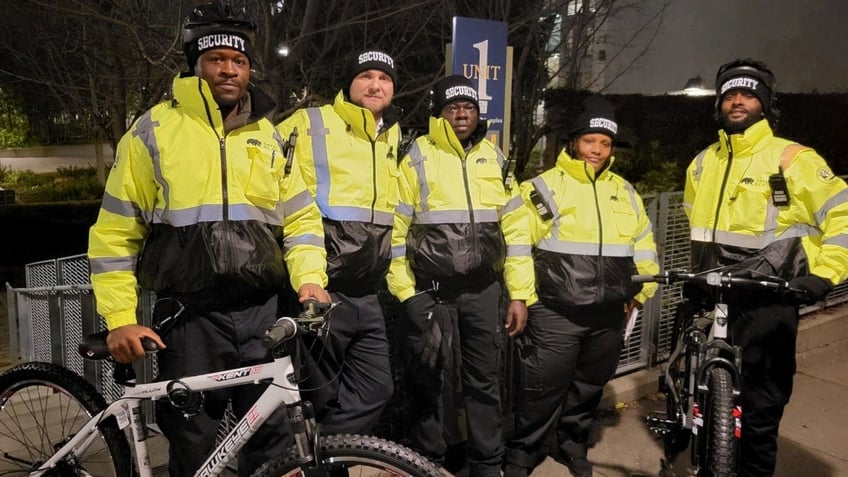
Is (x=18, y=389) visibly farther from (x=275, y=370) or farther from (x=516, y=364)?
(x=516, y=364)

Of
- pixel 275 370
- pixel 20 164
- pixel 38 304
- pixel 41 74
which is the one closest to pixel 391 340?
pixel 275 370

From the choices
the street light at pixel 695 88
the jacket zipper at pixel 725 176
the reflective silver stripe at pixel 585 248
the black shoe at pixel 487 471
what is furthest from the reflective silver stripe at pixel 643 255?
the street light at pixel 695 88

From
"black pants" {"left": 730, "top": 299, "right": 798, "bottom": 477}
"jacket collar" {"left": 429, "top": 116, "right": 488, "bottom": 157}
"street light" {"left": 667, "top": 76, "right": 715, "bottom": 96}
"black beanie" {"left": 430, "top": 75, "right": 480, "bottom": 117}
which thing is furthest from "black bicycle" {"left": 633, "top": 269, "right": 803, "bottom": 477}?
"street light" {"left": 667, "top": 76, "right": 715, "bottom": 96}

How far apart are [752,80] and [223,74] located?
8.12 feet

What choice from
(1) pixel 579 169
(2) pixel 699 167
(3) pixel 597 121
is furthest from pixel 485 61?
(2) pixel 699 167

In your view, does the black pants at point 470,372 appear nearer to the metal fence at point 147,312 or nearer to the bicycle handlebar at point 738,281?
the bicycle handlebar at point 738,281

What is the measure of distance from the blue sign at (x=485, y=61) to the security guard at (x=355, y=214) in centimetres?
98

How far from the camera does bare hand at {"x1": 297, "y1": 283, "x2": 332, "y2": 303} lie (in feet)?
8.27

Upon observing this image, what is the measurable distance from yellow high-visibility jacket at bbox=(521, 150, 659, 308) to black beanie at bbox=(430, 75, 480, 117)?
22.5 inches

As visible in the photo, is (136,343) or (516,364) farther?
(516,364)

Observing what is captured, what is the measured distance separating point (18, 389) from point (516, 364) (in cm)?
268

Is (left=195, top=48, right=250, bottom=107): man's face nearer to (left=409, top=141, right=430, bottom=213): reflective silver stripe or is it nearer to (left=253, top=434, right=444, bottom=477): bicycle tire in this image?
(left=409, top=141, right=430, bottom=213): reflective silver stripe

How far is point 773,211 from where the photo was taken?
129 inches

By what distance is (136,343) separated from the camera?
239 centimetres
